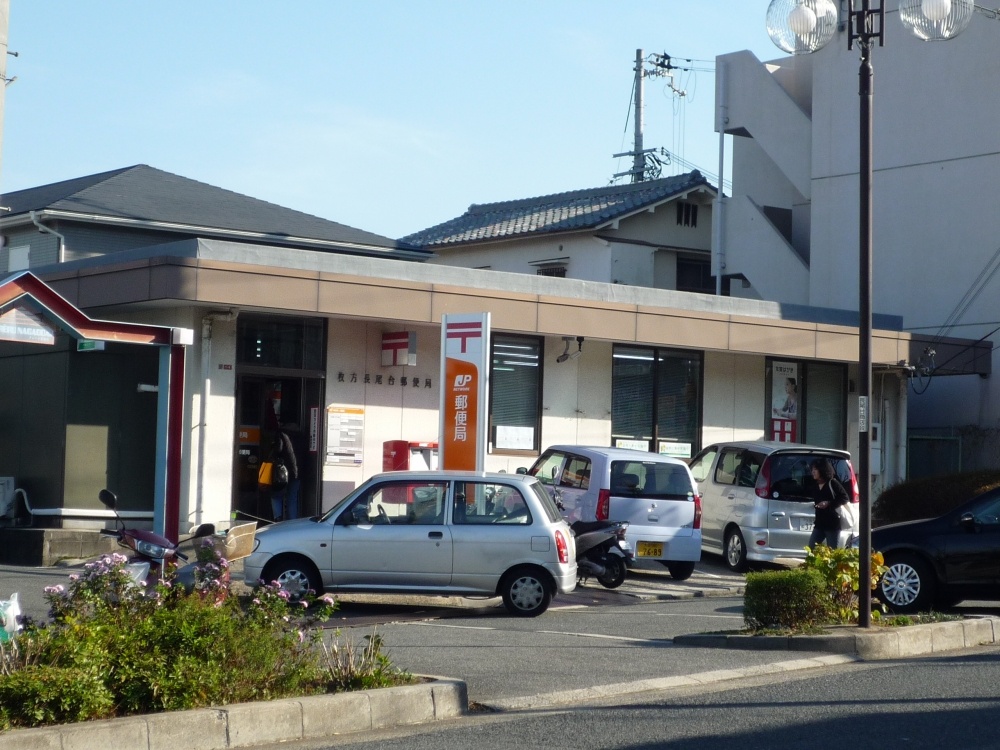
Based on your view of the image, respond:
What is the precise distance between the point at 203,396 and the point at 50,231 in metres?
6.99

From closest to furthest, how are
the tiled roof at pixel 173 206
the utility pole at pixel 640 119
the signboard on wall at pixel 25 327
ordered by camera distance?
the signboard on wall at pixel 25 327 < the tiled roof at pixel 173 206 < the utility pole at pixel 640 119

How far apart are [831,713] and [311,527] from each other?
22.8 ft

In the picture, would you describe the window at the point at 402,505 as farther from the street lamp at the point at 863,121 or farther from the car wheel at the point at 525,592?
the street lamp at the point at 863,121

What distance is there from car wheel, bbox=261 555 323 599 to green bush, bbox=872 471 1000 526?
13456 mm

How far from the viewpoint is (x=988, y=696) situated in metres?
8.93

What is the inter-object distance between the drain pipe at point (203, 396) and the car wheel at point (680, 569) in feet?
21.4

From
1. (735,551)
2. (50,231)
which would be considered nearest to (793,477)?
(735,551)

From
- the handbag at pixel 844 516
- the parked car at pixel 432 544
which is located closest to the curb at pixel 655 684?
the parked car at pixel 432 544

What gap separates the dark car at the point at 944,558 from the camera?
13875 mm

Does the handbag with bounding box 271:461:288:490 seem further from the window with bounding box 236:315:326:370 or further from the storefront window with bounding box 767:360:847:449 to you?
the storefront window with bounding box 767:360:847:449

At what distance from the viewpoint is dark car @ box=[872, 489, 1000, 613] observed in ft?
45.5

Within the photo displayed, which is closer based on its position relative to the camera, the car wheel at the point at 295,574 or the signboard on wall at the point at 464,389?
the car wheel at the point at 295,574

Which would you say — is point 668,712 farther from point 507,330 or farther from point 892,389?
point 892,389

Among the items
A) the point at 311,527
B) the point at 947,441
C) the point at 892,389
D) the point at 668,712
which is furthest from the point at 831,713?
the point at 947,441
